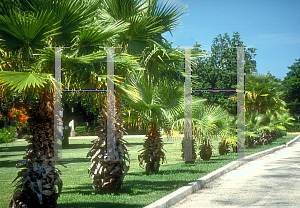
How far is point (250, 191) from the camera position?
798 centimetres

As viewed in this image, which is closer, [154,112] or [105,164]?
[105,164]

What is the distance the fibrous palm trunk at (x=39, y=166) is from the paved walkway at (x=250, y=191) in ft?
7.66

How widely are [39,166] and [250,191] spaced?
4.81 meters

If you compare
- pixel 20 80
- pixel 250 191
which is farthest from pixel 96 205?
pixel 250 191

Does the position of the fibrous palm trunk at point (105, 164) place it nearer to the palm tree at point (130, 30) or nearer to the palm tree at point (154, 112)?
the palm tree at point (130, 30)

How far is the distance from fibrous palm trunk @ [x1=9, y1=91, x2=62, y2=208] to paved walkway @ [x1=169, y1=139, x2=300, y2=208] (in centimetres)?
234

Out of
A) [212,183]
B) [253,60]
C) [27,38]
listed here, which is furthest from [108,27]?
[253,60]

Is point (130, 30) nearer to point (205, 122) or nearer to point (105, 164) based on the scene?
point (105, 164)

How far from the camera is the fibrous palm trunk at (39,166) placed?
5.55 meters

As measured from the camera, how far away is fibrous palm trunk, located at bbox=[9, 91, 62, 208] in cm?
555

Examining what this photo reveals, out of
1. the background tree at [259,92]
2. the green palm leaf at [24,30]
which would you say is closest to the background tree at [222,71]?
the background tree at [259,92]

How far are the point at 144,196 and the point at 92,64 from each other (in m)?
3.01

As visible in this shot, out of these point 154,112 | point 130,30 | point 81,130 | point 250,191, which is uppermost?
point 130,30

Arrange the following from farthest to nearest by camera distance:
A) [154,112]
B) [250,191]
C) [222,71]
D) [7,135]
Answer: [222,71] → [7,135] → [154,112] → [250,191]
